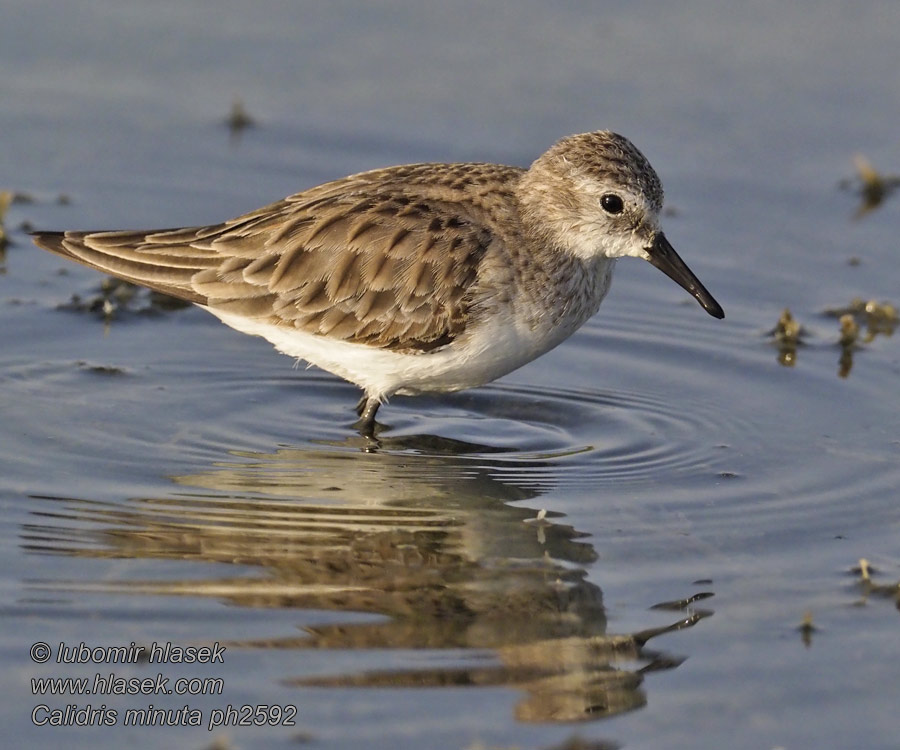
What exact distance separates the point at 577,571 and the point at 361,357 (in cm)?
245

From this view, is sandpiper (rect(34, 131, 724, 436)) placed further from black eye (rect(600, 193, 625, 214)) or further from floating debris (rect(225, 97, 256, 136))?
floating debris (rect(225, 97, 256, 136))

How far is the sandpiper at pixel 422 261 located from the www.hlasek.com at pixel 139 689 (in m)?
3.18

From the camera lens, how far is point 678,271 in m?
10.3

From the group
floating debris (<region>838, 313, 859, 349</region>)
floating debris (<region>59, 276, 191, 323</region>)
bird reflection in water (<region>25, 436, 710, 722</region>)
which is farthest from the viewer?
floating debris (<region>59, 276, 191, 323</region>)

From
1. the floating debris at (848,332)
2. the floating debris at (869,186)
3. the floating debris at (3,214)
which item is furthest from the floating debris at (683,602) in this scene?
the floating debris at (3,214)

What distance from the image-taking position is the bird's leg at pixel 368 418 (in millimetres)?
10227

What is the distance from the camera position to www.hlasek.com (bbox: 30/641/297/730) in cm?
669

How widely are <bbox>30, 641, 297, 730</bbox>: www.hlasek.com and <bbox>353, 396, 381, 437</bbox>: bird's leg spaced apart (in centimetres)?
319

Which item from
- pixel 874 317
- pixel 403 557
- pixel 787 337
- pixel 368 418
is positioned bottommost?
pixel 403 557

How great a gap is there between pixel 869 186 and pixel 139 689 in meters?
8.33

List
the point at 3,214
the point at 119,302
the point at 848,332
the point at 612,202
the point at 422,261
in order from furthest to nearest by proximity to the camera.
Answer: the point at 3,214
the point at 119,302
the point at 848,332
the point at 612,202
the point at 422,261

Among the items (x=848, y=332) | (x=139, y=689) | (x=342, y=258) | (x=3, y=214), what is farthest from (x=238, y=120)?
(x=139, y=689)

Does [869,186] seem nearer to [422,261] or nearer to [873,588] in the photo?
[422,261]

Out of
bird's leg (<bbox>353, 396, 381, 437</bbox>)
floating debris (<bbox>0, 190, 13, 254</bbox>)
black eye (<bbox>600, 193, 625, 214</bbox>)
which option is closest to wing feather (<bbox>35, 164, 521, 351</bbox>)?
bird's leg (<bbox>353, 396, 381, 437</bbox>)
